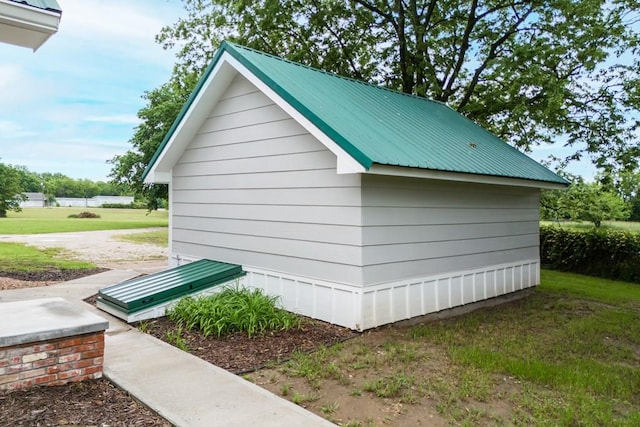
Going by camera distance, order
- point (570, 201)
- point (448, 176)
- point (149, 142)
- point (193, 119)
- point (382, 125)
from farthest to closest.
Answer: point (149, 142), point (570, 201), point (193, 119), point (382, 125), point (448, 176)

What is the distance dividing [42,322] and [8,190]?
4886 centimetres

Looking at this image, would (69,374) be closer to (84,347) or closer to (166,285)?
(84,347)

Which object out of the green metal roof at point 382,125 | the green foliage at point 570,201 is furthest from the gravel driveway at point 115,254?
the green foliage at point 570,201

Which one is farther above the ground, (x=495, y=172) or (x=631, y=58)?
(x=631, y=58)

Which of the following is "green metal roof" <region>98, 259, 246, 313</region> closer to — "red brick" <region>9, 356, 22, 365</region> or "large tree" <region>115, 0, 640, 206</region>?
"red brick" <region>9, 356, 22, 365</region>

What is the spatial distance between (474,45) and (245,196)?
998 centimetres

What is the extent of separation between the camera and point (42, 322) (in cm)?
398

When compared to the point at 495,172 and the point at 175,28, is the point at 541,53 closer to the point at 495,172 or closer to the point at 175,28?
the point at 495,172

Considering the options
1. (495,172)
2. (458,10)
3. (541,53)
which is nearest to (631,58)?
(541,53)

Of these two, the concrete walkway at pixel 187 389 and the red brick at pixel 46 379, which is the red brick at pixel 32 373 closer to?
the red brick at pixel 46 379

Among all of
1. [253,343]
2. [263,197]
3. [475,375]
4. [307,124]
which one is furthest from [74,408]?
[263,197]

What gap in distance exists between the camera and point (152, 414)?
3490 millimetres

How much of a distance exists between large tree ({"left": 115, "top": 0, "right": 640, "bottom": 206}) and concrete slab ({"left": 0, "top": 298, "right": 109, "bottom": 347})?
982 centimetres

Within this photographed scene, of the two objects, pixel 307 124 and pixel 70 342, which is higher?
pixel 307 124
